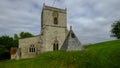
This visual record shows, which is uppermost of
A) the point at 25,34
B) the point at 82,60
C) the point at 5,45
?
the point at 25,34

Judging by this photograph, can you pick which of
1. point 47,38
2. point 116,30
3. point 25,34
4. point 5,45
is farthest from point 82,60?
point 25,34

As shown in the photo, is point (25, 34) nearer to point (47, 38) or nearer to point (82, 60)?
point (47, 38)

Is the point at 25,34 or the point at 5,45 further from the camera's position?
the point at 25,34

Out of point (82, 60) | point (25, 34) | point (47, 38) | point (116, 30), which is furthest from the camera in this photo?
point (25, 34)

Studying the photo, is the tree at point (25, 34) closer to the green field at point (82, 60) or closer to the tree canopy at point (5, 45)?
the tree canopy at point (5, 45)

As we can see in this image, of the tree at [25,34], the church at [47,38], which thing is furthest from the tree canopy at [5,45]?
the church at [47,38]

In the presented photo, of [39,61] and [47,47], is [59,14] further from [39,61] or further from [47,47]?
[39,61]

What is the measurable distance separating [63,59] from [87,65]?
7.74ft

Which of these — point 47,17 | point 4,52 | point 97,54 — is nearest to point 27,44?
point 47,17

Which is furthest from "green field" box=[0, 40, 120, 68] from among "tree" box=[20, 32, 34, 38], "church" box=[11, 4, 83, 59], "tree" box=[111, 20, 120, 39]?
"tree" box=[20, 32, 34, 38]

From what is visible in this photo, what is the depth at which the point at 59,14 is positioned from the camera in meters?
35.5

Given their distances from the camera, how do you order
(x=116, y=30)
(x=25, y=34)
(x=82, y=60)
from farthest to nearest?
(x=25, y=34)
(x=116, y=30)
(x=82, y=60)

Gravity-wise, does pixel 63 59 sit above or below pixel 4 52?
above

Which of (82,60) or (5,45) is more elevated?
(82,60)
